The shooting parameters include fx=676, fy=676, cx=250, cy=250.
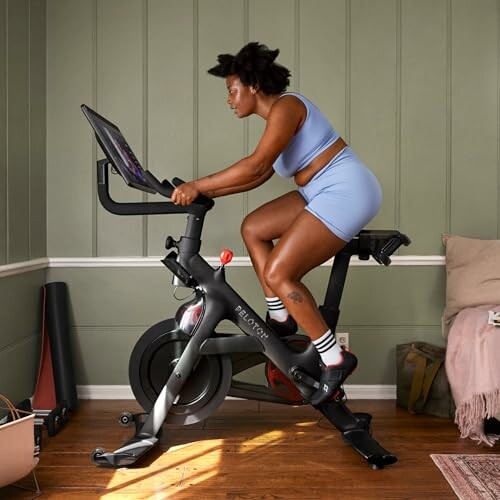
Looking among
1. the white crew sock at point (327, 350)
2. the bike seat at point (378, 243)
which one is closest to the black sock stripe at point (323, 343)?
the white crew sock at point (327, 350)

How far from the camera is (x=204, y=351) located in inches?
101

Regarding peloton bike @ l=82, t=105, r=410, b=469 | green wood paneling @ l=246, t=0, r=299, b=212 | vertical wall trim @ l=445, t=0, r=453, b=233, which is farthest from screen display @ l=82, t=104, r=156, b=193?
vertical wall trim @ l=445, t=0, r=453, b=233

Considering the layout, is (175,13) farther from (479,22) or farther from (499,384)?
(499,384)

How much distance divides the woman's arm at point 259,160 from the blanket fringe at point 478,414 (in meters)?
1.29

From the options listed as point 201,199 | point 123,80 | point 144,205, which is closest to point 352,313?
point 201,199

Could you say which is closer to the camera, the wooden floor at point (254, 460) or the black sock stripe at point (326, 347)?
the wooden floor at point (254, 460)

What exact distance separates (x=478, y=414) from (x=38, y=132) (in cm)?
240

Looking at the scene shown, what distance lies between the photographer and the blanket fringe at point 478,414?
107 inches

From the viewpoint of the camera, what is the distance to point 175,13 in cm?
342

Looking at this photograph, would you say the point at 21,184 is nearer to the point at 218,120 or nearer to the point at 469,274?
the point at 218,120

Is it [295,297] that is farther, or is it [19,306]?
[19,306]

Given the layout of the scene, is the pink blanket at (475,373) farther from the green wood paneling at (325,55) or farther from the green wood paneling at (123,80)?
the green wood paneling at (123,80)

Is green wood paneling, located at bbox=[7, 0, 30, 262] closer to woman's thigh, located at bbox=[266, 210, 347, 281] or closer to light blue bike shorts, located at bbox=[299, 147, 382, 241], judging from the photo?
woman's thigh, located at bbox=[266, 210, 347, 281]

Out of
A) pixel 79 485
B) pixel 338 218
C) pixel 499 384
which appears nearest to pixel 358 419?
pixel 499 384
